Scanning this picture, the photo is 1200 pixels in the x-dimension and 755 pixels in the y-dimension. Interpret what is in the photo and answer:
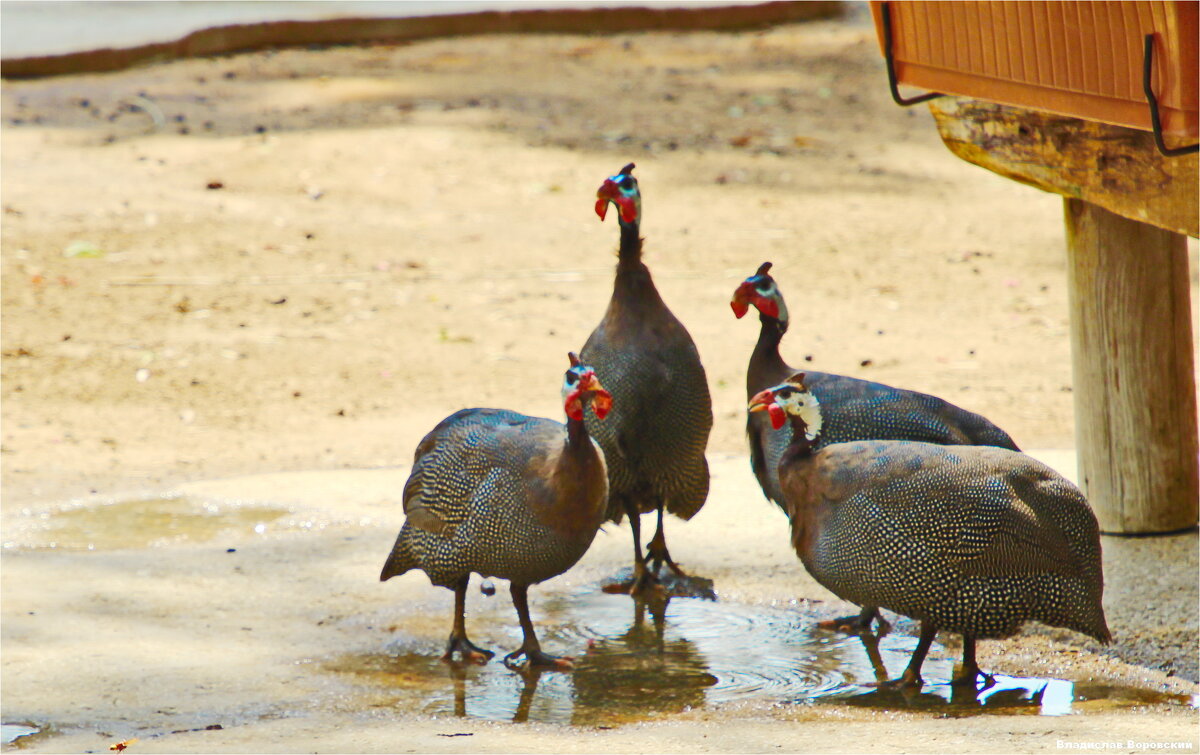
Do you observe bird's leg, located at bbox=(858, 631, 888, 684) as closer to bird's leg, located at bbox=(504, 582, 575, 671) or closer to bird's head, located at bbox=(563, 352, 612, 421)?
bird's leg, located at bbox=(504, 582, 575, 671)

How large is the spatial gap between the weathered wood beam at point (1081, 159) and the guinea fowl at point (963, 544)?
2.48 feet

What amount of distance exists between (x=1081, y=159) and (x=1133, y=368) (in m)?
1.02

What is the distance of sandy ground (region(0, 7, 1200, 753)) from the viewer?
3990 millimetres

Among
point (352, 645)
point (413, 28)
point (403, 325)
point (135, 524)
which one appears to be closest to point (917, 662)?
point (352, 645)

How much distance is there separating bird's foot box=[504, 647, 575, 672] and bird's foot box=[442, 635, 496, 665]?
67 millimetres

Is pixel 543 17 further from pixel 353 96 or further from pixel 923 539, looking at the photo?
pixel 923 539

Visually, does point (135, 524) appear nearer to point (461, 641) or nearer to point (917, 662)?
point (461, 641)

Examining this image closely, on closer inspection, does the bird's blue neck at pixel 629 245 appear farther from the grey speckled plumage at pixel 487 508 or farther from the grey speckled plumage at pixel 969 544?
the grey speckled plumage at pixel 969 544

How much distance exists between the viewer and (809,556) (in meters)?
4.03

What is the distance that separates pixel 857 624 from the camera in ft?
14.6

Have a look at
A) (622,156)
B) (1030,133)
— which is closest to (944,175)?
(622,156)

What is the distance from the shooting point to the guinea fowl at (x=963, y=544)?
381 centimetres

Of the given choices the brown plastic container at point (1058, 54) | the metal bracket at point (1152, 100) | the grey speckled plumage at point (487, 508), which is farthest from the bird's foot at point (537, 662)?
the metal bracket at point (1152, 100)

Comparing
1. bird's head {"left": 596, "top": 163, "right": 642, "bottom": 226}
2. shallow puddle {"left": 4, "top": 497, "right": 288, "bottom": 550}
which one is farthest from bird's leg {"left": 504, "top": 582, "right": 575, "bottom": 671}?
shallow puddle {"left": 4, "top": 497, "right": 288, "bottom": 550}
